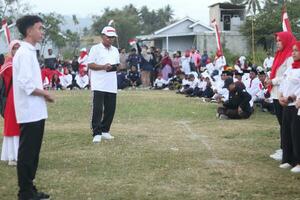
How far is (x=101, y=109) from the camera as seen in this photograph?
8.99m

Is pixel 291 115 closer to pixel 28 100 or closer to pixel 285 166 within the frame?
pixel 285 166

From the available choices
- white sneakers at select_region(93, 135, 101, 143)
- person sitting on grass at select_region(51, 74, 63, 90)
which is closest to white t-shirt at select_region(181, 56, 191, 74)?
person sitting on grass at select_region(51, 74, 63, 90)

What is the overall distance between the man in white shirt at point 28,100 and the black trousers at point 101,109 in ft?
11.6

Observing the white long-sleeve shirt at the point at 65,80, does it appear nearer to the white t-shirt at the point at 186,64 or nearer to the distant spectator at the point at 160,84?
the distant spectator at the point at 160,84

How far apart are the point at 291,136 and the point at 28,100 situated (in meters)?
3.46

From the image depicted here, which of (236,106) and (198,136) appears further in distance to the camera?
(236,106)

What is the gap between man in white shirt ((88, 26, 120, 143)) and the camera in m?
8.88

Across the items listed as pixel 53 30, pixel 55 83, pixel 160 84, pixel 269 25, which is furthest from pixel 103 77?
pixel 53 30

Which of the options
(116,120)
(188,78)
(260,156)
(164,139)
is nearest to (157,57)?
(188,78)

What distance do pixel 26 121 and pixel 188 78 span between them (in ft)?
52.4

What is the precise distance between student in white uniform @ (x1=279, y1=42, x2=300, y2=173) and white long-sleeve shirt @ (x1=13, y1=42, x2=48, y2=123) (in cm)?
311

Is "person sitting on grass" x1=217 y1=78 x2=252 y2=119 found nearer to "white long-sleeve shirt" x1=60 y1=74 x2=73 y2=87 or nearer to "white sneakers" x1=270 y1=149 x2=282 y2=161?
"white sneakers" x1=270 y1=149 x2=282 y2=161

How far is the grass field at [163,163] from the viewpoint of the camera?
19.2ft

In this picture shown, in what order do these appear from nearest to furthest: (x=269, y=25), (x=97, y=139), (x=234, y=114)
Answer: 1. (x=97, y=139)
2. (x=234, y=114)
3. (x=269, y=25)
